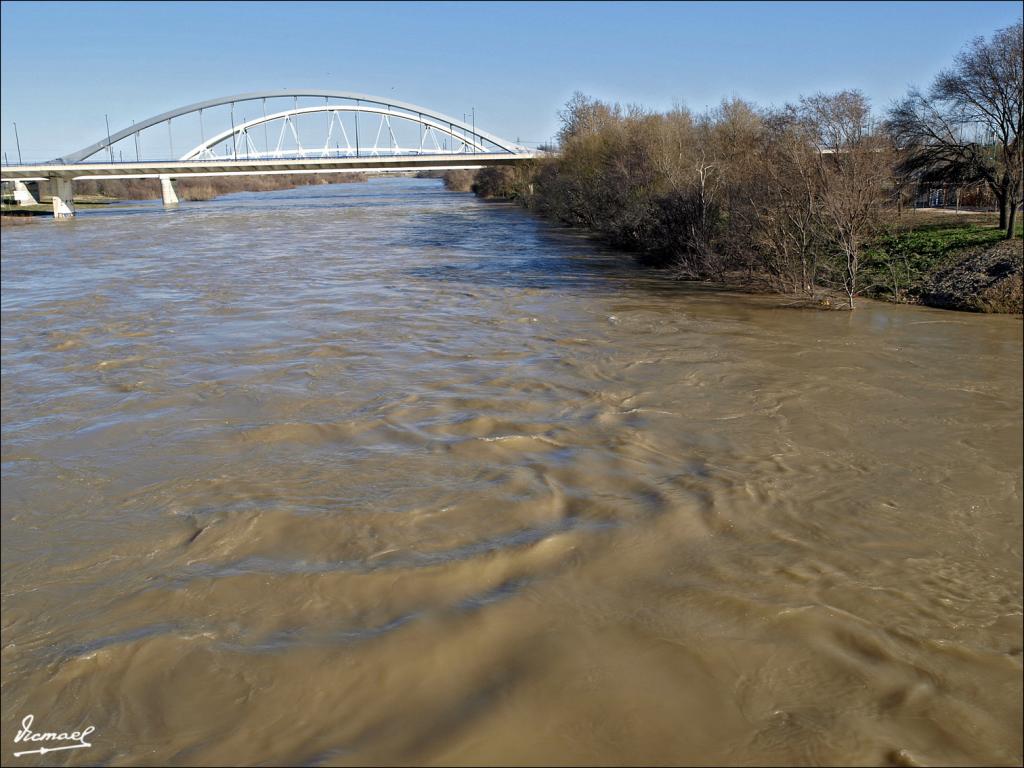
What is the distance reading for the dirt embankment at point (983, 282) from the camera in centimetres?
1279

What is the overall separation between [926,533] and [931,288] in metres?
10.6

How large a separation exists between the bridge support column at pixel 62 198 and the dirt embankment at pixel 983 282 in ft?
162

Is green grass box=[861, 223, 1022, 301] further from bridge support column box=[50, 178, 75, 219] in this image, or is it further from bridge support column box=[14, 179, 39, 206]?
bridge support column box=[14, 179, 39, 206]

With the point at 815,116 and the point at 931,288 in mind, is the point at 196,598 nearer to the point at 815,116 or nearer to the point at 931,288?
the point at 931,288

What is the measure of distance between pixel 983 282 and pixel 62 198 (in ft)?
185

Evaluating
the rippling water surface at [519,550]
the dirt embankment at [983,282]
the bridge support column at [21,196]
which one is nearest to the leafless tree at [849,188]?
the dirt embankment at [983,282]

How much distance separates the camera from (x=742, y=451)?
275 inches

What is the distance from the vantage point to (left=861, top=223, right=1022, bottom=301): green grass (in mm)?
14867

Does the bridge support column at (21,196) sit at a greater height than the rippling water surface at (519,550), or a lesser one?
greater

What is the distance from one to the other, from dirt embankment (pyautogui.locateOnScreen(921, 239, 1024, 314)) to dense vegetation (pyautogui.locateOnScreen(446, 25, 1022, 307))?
52cm

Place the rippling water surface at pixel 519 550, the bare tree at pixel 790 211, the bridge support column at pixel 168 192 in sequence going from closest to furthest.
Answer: the rippling water surface at pixel 519 550
the bare tree at pixel 790 211
the bridge support column at pixel 168 192
